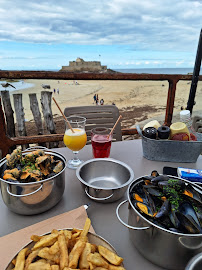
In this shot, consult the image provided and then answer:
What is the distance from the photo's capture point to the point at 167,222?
0.64m

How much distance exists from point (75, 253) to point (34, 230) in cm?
27

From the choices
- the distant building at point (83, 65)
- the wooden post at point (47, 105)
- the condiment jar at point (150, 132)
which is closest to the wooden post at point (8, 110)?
the wooden post at point (47, 105)

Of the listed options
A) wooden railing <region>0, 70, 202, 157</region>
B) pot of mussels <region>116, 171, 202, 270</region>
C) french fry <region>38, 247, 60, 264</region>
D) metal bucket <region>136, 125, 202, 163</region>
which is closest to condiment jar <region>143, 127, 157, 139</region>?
metal bucket <region>136, 125, 202, 163</region>

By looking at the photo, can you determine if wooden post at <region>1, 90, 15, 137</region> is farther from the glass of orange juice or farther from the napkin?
the napkin

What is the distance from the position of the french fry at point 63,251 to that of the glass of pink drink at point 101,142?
0.76 meters

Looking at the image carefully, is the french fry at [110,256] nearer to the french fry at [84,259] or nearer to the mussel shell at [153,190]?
the french fry at [84,259]

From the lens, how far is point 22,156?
1002 mm

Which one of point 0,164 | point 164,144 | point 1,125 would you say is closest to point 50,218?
point 0,164

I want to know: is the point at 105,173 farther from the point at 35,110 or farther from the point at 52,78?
the point at 35,110

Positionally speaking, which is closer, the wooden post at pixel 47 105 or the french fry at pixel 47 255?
the french fry at pixel 47 255

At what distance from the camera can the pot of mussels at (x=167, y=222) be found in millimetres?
593

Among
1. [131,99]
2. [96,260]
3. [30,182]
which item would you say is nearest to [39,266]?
[96,260]

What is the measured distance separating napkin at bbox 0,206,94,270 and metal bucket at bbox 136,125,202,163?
0.67 meters

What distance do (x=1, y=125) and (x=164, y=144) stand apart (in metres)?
1.78
